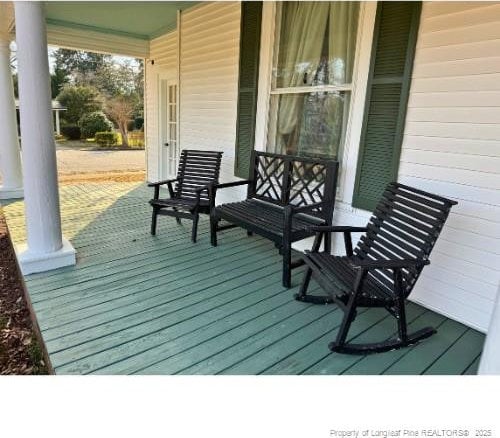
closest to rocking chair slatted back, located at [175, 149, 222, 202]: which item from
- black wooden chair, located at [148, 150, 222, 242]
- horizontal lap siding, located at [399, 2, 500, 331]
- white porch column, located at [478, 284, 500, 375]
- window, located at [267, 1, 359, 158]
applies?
black wooden chair, located at [148, 150, 222, 242]

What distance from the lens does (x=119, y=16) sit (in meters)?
5.18

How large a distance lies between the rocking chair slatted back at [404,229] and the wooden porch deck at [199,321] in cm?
41

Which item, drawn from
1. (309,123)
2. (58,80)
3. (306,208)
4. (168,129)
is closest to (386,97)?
(309,123)

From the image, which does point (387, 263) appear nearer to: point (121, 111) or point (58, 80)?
point (121, 111)

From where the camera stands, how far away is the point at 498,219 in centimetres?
216

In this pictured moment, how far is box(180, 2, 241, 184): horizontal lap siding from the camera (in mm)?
4230

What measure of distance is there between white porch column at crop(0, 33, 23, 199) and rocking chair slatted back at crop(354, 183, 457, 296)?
207 inches

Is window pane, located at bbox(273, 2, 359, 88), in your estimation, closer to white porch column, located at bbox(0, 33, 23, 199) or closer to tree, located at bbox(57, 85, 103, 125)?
white porch column, located at bbox(0, 33, 23, 199)

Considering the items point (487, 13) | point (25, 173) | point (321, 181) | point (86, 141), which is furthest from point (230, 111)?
point (86, 141)

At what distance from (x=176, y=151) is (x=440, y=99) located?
179 inches

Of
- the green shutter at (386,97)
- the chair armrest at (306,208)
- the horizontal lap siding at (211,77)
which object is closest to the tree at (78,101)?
the horizontal lap siding at (211,77)

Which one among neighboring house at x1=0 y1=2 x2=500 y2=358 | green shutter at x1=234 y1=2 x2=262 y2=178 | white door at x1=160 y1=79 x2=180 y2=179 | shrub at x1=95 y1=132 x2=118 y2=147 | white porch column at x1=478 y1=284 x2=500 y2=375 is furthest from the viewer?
shrub at x1=95 y1=132 x2=118 y2=147

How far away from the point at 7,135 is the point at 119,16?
2400 millimetres
